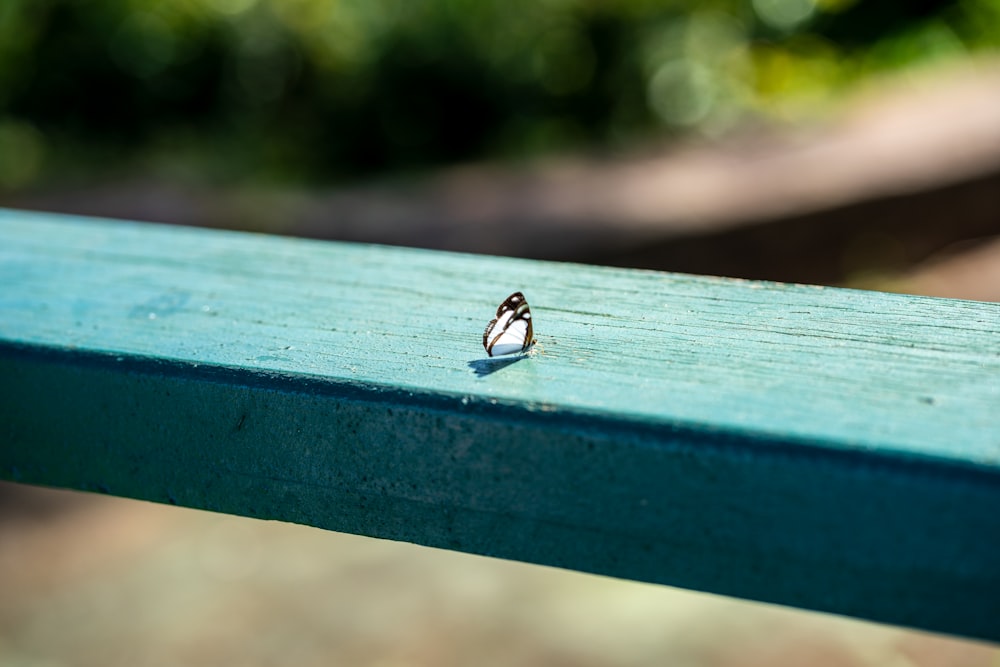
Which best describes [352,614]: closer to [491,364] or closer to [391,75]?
[491,364]

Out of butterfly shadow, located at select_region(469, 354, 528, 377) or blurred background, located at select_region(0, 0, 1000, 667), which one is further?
blurred background, located at select_region(0, 0, 1000, 667)

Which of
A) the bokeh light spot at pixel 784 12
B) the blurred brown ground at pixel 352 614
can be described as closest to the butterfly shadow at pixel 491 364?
the blurred brown ground at pixel 352 614

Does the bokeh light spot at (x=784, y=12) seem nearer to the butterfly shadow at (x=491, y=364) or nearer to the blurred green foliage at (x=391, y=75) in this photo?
the blurred green foliage at (x=391, y=75)

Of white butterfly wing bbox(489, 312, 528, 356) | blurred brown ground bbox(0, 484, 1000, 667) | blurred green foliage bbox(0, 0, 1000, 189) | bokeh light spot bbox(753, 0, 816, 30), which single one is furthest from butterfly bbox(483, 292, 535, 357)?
bokeh light spot bbox(753, 0, 816, 30)

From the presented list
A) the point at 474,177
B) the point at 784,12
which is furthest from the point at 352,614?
the point at 784,12

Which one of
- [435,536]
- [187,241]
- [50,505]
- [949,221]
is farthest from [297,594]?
[949,221]

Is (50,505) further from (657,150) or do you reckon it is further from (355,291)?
(657,150)

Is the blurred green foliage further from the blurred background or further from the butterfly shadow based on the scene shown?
the butterfly shadow

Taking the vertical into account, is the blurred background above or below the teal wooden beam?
below

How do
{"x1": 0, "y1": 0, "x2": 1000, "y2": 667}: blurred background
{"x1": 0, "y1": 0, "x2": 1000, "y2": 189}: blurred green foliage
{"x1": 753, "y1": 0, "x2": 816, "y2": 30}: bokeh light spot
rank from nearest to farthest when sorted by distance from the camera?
{"x1": 0, "y1": 0, "x2": 1000, "y2": 667}: blurred background, {"x1": 0, "y1": 0, "x2": 1000, "y2": 189}: blurred green foliage, {"x1": 753, "y1": 0, "x2": 816, "y2": 30}: bokeh light spot
